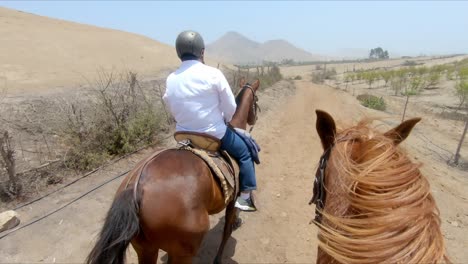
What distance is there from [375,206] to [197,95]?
2.06 m

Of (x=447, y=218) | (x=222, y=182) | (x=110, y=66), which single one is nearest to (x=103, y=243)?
(x=222, y=182)

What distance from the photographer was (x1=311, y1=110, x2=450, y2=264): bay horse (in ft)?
3.98

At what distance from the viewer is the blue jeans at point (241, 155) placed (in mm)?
3545

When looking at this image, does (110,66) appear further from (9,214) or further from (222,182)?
(222,182)

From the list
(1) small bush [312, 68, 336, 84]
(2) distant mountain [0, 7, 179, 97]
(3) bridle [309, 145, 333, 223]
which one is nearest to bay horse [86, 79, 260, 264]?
(3) bridle [309, 145, 333, 223]

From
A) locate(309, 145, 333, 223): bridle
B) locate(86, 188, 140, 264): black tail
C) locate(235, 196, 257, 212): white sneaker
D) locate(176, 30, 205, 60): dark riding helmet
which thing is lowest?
locate(235, 196, 257, 212): white sneaker

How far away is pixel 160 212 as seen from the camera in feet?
8.04

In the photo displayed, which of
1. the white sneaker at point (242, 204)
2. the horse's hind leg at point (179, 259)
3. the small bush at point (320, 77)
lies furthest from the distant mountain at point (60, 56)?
the small bush at point (320, 77)

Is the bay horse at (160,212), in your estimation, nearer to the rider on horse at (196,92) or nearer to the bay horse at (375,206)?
the rider on horse at (196,92)

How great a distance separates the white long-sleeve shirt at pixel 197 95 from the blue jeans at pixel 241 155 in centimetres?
30

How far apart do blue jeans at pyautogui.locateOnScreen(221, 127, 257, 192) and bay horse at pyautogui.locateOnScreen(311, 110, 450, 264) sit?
185cm

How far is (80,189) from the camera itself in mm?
5469

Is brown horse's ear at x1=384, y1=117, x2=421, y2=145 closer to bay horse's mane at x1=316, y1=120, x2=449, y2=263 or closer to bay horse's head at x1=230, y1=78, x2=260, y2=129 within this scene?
bay horse's mane at x1=316, y1=120, x2=449, y2=263

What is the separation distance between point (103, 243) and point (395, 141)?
2096 millimetres
